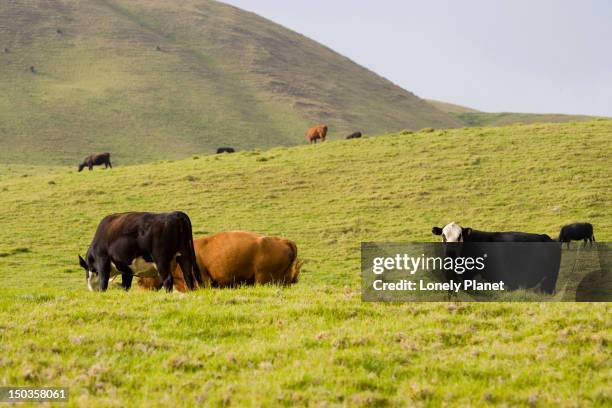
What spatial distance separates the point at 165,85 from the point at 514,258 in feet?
357

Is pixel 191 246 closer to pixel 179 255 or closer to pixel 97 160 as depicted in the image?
pixel 179 255

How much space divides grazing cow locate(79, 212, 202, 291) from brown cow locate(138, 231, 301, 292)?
39 cm

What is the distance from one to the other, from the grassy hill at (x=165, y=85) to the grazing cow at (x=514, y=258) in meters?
71.8

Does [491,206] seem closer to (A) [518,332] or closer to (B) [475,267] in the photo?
(B) [475,267]

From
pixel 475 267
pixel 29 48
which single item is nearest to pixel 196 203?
pixel 475 267

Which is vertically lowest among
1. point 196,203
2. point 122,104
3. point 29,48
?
point 196,203

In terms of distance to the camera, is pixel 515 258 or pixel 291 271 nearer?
pixel 291 271

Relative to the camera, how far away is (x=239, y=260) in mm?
13820

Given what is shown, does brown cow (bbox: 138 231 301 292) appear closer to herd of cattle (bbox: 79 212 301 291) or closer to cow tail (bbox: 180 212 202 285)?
herd of cattle (bbox: 79 212 301 291)

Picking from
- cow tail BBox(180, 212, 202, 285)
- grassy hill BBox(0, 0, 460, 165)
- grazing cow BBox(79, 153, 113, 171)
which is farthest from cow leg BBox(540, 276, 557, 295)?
grassy hill BBox(0, 0, 460, 165)

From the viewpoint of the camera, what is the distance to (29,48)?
121062mm

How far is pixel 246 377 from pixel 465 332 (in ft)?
9.95

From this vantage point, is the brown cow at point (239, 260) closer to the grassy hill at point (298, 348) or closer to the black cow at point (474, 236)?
the grassy hill at point (298, 348)

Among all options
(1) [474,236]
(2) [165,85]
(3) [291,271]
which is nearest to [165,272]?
(3) [291,271]
